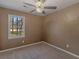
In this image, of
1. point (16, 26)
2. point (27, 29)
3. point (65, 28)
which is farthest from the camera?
point (27, 29)

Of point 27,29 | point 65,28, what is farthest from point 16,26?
point 65,28

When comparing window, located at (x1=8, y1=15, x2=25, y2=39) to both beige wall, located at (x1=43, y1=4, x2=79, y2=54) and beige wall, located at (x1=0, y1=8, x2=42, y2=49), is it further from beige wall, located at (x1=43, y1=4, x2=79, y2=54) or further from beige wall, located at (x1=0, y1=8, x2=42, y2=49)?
beige wall, located at (x1=43, y1=4, x2=79, y2=54)

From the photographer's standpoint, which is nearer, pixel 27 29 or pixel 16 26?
pixel 16 26

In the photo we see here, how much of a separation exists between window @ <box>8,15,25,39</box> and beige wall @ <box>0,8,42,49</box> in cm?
21

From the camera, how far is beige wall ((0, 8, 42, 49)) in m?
3.33

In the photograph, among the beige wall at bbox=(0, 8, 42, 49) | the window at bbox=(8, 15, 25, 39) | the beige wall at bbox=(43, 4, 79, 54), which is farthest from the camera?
the window at bbox=(8, 15, 25, 39)

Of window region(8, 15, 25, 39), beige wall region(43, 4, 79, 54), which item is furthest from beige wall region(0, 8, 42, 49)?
beige wall region(43, 4, 79, 54)

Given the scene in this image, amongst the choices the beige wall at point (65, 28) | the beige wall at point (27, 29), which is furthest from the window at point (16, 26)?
the beige wall at point (65, 28)

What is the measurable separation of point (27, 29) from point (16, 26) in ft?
2.21

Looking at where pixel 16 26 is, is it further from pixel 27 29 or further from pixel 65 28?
pixel 65 28

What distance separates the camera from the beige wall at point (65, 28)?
2.91 meters

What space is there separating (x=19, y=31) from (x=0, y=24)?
113 cm

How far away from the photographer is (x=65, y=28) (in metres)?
3.36

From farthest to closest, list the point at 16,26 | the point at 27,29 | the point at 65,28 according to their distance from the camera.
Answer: the point at 27,29
the point at 16,26
the point at 65,28
